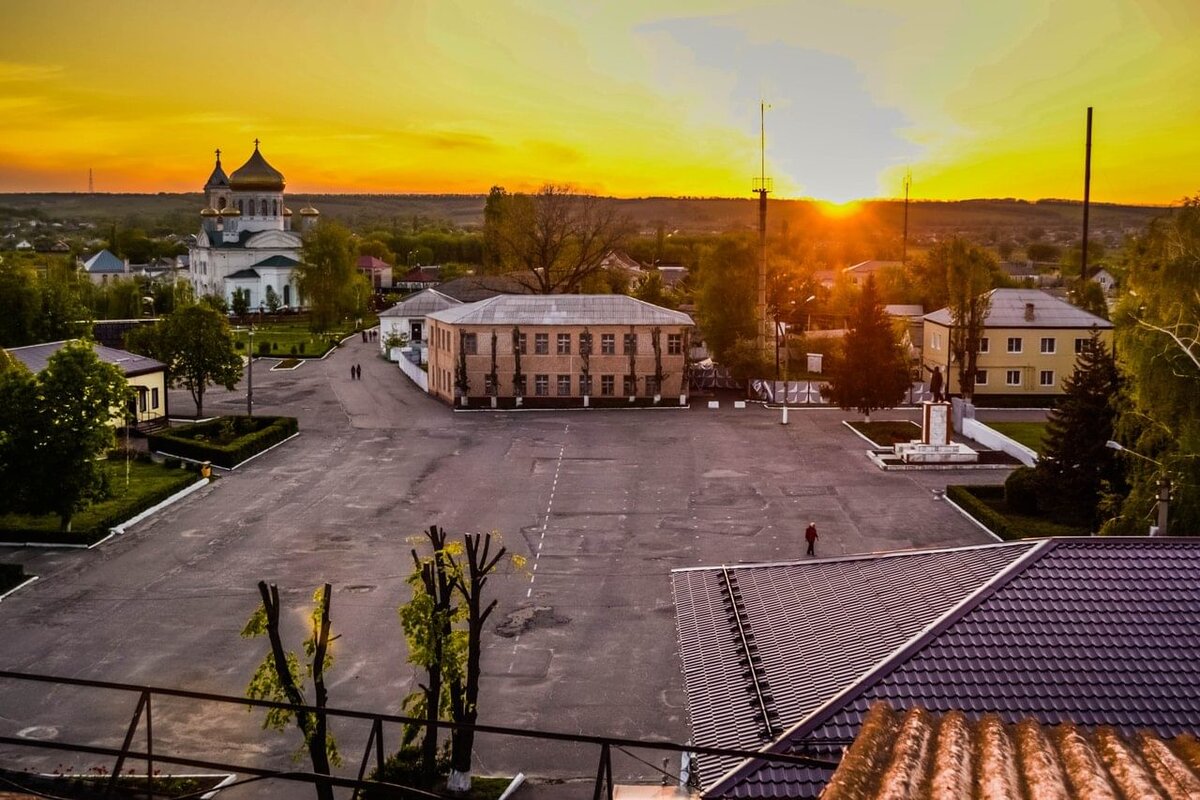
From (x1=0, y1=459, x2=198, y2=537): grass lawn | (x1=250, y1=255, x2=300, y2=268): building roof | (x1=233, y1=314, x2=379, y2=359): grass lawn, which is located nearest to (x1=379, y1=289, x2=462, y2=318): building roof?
(x1=233, y1=314, x2=379, y2=359): grass lawn

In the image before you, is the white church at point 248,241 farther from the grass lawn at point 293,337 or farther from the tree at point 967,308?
the tree at point 967,308

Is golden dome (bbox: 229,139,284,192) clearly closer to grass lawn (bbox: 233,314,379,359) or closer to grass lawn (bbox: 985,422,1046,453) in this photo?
grass lawn (bbox: 233,314,379,359)

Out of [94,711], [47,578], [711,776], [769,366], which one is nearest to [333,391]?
[769,366]

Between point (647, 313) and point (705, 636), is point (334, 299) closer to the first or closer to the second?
point (647, 313)

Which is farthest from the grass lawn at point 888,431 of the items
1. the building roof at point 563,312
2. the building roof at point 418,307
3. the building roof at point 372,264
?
the building roof at point 372,264

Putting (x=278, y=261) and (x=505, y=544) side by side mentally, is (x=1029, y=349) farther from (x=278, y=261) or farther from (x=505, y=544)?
(x=278, y=261)

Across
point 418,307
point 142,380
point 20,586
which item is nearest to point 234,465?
point 142,380
